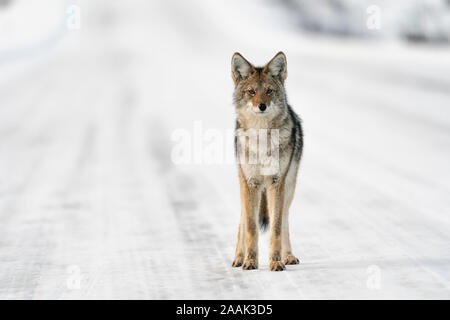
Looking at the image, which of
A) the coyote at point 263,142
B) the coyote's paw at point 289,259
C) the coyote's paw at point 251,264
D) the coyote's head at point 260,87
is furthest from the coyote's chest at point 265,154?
the coyote's paw at point 289,259

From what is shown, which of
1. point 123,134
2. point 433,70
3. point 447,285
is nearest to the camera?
point 447,285

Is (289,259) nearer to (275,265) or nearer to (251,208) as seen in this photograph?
(275,265)

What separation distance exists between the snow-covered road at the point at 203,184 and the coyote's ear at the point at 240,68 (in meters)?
1.52

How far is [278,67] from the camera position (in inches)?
267

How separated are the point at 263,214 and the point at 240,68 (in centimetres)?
128

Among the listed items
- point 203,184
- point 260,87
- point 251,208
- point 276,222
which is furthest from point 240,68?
point 203,184

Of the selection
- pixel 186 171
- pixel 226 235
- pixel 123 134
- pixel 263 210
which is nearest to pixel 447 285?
pixel 263 210

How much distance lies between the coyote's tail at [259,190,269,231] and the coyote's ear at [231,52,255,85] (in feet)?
3.40

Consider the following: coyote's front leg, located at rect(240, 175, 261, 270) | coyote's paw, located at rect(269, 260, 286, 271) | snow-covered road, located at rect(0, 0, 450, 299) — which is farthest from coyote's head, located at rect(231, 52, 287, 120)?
snow-covered road, located at rect(0, 0, 450, 299)

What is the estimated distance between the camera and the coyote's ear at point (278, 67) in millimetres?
6734

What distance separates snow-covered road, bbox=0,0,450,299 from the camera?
→ 6.75 metres

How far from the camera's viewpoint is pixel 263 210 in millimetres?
7312
